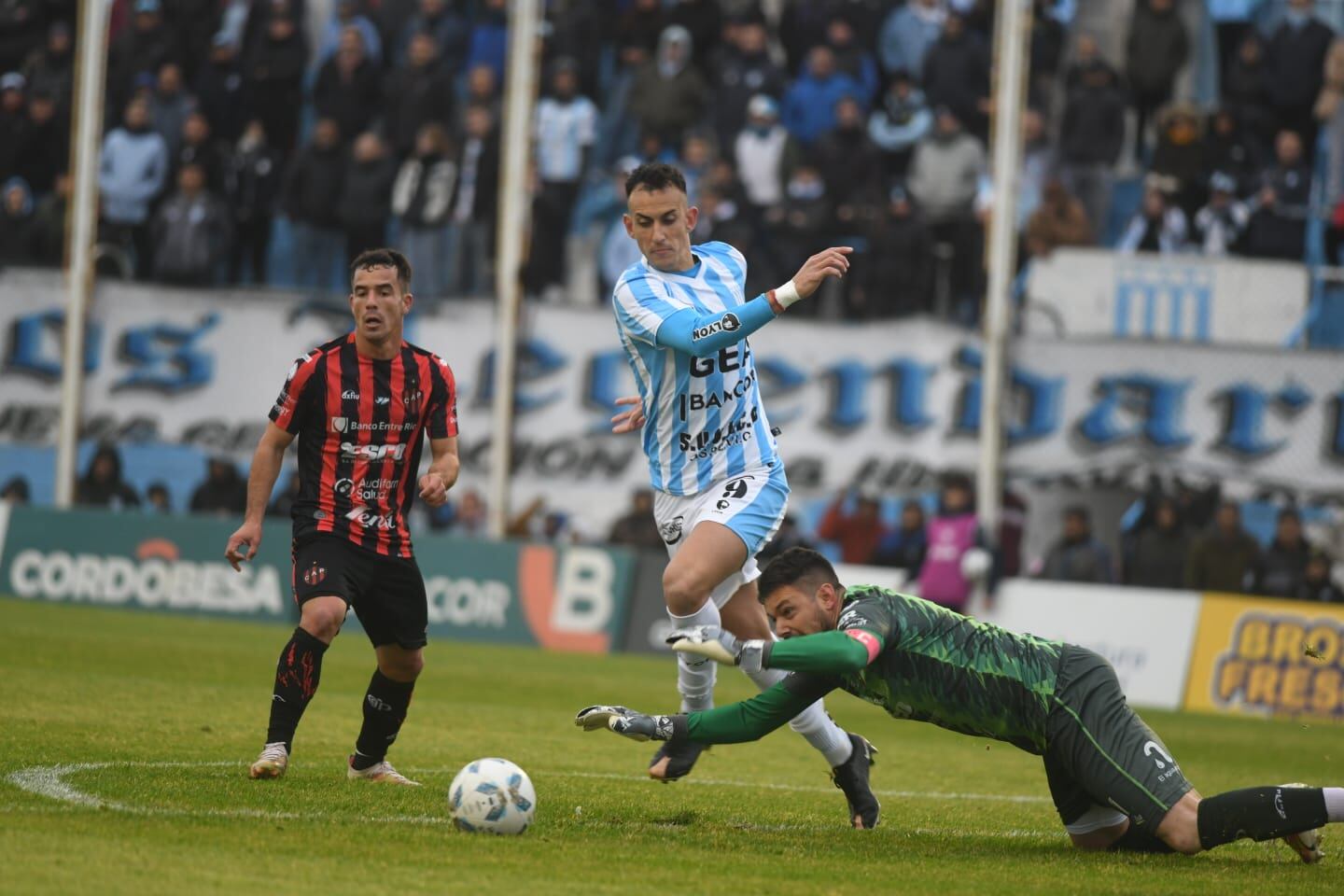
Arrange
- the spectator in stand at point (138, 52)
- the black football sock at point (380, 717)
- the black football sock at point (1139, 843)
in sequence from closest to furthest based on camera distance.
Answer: the black football sock at point (1139, 843) < the black football sock at point (380, 717) < the spectator in stand at point (138, 52)

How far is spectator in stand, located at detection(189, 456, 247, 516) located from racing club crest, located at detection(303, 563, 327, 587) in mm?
13741

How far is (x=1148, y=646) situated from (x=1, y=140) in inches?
599

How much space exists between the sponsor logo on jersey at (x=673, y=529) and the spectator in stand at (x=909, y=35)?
14.6 m

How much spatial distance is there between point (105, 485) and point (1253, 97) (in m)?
14.2

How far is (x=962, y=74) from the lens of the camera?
71.3 feet

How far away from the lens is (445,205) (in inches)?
858

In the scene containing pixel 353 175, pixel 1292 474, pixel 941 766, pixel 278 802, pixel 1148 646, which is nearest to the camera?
pixel 278 802

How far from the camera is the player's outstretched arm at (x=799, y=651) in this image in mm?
6719

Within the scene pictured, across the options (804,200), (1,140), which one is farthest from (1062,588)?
(1,140)

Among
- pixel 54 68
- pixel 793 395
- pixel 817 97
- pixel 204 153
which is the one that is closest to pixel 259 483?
pixel 793 395

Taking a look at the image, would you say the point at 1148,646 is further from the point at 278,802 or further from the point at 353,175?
the point at 278,802

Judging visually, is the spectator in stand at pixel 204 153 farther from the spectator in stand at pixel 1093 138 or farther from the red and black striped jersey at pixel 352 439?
the red and black striped jersey at pixel 352 439

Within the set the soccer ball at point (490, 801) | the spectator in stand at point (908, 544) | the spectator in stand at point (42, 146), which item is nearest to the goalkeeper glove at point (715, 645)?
the soccer ball at point (490, 801)

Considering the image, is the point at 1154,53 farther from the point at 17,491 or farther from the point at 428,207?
the point at 17,491
